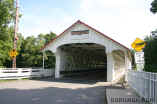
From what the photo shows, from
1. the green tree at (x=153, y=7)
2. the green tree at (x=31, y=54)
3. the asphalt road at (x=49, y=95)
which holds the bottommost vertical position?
the asphalt road at (x=49, y=95)

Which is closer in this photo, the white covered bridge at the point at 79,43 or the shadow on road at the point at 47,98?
the shadow on road at the point at 47,98

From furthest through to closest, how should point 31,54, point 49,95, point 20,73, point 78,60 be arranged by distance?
point 78,60 → point 31,54 → point 20,73 → point 49,95

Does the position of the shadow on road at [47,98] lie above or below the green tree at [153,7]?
below

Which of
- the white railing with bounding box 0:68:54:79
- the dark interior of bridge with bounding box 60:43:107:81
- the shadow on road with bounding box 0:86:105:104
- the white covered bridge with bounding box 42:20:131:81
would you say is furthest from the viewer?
the dark interior of bridge with bounding box 60:43:107:81

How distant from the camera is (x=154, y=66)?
35.2 ft

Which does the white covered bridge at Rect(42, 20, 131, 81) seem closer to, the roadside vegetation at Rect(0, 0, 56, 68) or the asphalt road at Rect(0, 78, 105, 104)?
the roadside vegetation at Rect(0, 0, 56, 68)

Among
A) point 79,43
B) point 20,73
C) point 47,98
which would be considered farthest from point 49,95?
point 79,43

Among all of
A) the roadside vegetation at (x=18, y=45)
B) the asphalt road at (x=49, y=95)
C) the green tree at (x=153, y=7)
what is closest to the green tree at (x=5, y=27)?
the roadside vegetation at (x=18, y=45)

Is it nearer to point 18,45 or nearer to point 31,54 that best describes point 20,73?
point 18,45

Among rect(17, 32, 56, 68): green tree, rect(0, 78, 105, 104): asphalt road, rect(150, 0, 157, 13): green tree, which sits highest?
rect(150, 0, 157, 13): green tree

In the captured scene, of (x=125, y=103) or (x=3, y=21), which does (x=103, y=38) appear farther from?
(x=3, y=21)

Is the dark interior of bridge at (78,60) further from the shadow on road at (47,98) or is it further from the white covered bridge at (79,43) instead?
the shadow on road at (47,98)

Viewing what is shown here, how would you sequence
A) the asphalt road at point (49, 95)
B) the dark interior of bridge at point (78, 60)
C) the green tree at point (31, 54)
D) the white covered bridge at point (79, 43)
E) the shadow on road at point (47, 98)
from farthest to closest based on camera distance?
the green tree at point (31, 54) → the dark interior of bridge at point (78, 60) → the white covered bridge at point (79, 43) → the asphalt road at point (49, 95) → the shadow on road at point (47, 98)

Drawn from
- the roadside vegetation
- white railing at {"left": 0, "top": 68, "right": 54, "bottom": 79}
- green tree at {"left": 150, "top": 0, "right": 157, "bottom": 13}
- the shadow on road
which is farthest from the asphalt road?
the roadside vegetation
